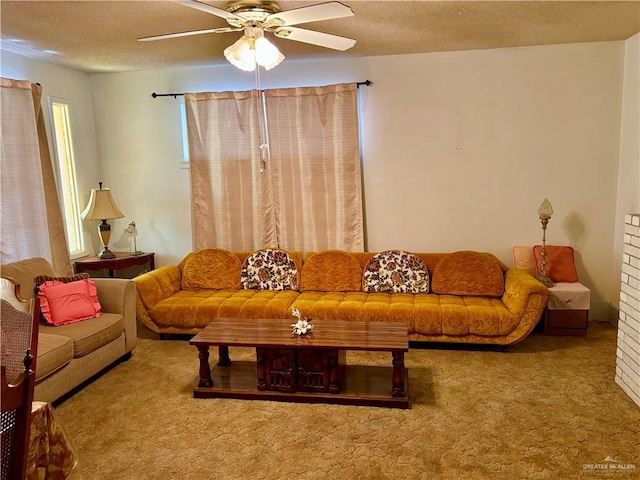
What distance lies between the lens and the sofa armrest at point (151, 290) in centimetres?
397

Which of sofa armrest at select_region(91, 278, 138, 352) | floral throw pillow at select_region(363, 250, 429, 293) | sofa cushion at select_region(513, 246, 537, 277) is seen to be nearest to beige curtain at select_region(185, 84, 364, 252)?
floral throw pillow at select_region(363, 250, 429, 293)

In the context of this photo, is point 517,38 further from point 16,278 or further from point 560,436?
point 16,278

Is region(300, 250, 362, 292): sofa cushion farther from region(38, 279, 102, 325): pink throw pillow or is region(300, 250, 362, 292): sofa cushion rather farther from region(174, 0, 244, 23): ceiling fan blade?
region(174, 0, 244, 23): ceiling fan blade

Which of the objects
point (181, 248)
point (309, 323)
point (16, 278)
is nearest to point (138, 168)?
point (181, 248)

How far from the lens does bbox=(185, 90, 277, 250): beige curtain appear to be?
15.0 feet

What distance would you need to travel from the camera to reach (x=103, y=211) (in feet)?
14.8

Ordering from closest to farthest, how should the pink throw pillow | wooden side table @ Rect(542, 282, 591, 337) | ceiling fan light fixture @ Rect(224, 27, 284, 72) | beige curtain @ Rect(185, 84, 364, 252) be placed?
ceiling fan light fixture @ Rect(224, 27, 284, 72) → the pink throw pillow → wooden side table @ Rect(542, 282, 591, 337) → beige curtain @ Rect(185, 84, 364, 252)

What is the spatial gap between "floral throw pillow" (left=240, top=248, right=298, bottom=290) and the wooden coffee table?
1138 mm

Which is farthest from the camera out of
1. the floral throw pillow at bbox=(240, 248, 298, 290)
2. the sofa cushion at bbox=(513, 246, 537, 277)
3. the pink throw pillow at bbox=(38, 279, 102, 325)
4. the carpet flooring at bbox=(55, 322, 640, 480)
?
the floral throw pillow at bbox=(240, 248, 298, 290)

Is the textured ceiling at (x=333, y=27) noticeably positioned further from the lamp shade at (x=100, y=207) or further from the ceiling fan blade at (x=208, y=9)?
the lamp shade at (x=100, y=207)

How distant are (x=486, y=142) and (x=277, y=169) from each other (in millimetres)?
1971

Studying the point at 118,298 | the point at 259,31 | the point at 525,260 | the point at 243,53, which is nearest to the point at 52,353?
the point at 118,298

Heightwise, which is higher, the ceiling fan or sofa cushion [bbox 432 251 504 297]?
the ceiling fan

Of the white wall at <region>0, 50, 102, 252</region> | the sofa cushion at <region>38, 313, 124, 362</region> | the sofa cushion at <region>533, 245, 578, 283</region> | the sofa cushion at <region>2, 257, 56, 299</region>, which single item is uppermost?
the white wall at <region>0, 50, 102, 252</region>
